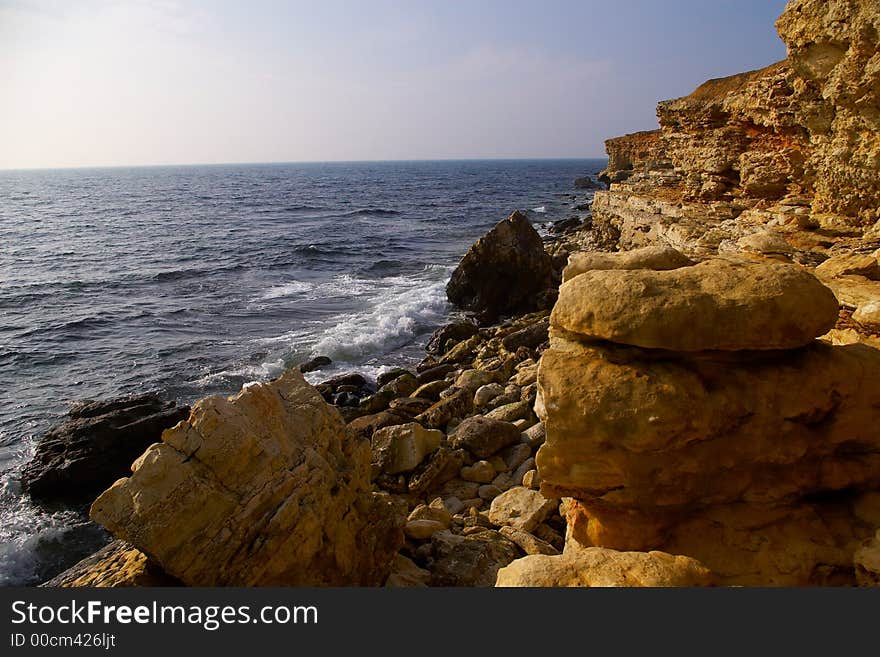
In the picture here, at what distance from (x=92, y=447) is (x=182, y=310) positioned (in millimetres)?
15521

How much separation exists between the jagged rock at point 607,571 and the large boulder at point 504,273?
21825mm

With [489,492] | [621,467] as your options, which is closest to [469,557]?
[489,492]

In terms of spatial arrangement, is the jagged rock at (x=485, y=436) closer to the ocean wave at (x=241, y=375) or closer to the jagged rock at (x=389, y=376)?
the jagged rock at (x=389, y=376)

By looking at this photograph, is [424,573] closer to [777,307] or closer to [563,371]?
[563,371]

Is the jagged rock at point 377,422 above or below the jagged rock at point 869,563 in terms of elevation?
below

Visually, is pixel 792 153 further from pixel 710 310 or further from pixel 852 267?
pixel 710 310

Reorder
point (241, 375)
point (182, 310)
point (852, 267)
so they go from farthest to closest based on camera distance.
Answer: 1. point (182, 310)
2. point (241, 375)
3. point (852, 267)

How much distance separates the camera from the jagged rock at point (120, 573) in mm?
5688

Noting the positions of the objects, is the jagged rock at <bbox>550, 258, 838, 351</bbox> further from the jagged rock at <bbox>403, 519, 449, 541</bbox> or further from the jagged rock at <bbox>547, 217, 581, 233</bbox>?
→ the jagged rock at <bbox>547, 217, 581, 233</bbox>

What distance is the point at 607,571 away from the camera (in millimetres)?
4562

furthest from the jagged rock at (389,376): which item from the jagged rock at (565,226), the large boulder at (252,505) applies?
the jagged rock at (565,226)

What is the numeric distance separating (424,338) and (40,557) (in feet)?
50.6

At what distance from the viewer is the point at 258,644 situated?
14.2 ft

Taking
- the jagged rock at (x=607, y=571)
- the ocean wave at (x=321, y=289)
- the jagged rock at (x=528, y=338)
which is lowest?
the jagged rock at (x=528, y=338)
